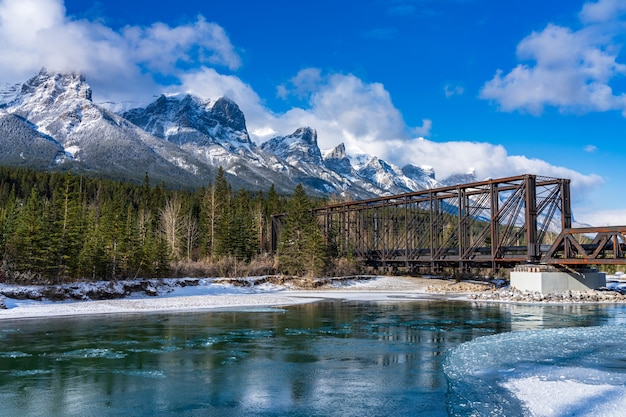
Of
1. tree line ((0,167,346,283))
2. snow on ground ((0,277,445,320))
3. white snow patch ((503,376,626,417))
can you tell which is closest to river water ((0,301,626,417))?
white snow patch ((503,376,626,417))

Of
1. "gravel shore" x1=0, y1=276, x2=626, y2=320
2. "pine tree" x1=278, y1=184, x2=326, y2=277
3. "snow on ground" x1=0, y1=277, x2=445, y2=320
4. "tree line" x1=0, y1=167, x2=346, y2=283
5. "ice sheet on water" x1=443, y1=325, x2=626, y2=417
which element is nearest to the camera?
"ice sheet on water" x1=443, y1=325, x2=626, y2=417

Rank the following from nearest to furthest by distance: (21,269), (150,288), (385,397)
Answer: (385,397) → (21,269) → (150,288)

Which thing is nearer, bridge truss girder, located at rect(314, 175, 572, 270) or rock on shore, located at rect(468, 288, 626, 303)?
rock on shore, located at rect(468, 288, 626, 303)

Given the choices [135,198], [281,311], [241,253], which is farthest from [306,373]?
[135,198]

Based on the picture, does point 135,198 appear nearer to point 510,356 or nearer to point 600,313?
point 600,313

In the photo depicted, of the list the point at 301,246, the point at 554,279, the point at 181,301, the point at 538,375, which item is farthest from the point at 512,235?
the point at 538,375

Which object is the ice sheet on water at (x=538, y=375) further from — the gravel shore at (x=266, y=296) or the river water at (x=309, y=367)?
the gravel shore at (x=266, y=296)

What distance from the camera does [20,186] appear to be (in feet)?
463

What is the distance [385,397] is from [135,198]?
13257cm

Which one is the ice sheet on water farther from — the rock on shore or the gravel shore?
the gravel shore

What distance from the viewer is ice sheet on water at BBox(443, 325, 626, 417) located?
12828 mm

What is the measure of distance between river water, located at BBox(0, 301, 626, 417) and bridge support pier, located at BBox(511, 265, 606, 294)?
1933 centimetres

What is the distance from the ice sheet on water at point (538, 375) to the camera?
1283 cm

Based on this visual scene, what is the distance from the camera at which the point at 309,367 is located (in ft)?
59.0
